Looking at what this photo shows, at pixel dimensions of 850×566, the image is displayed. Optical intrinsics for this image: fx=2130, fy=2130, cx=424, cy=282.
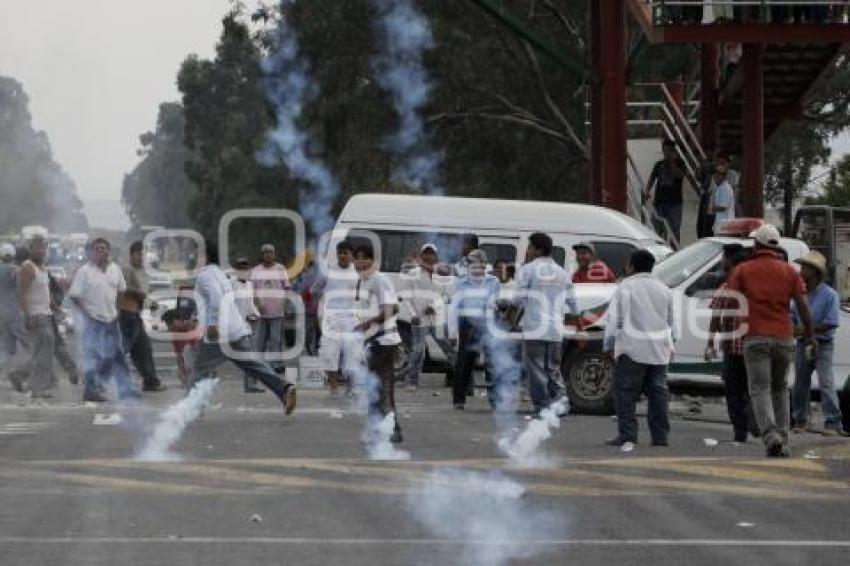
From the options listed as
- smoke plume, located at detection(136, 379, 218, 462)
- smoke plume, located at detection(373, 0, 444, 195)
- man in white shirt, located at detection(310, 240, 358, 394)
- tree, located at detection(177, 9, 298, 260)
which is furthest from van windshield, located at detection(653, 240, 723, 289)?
tree, located at detection(177, 9, 298, 260)

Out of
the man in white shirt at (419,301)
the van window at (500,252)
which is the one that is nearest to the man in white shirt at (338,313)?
the man in white shirt at (419,301)

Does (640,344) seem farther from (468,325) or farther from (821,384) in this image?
(468,325)

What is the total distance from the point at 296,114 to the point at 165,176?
95.4m

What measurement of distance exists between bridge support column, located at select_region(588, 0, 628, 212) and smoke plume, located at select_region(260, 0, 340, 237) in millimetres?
8747

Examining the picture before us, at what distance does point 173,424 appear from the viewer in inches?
736

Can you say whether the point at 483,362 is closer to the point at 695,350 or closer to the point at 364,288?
the point at 695,350

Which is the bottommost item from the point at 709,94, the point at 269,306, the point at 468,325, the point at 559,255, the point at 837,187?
the point at 468,325

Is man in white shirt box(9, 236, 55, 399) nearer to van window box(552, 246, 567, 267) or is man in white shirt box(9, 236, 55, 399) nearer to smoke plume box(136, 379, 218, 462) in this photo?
smoke plume box(136, 379, 218, 462)

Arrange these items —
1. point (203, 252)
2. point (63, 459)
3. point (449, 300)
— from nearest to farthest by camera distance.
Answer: point (63, 459)
point (203, 252)
point (449, 300)

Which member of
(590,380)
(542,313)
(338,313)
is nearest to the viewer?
(542,313)

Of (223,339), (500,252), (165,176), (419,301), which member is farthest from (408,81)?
(165,176)

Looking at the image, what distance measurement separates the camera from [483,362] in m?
22.0

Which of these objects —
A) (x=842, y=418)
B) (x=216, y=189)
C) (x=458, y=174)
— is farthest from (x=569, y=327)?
→ (x=216, y=189)

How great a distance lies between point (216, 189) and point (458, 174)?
94.6 ft
